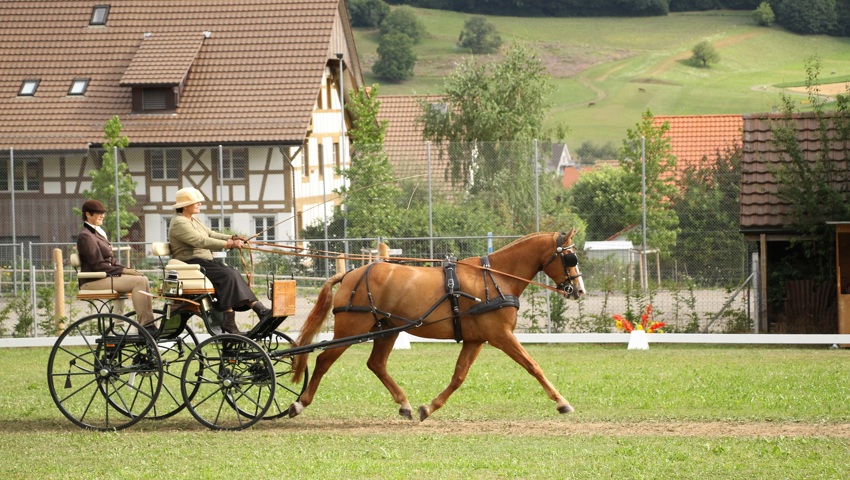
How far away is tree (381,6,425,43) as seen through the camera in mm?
98062

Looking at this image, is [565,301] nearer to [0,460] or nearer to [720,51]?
[0,460]

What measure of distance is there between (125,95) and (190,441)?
27.0 m

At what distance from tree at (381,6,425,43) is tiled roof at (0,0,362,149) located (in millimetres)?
60051

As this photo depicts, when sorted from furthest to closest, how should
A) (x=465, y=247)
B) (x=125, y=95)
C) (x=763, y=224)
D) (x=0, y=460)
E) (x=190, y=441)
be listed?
(x=125, y=95) → (x=465, y=247) → (x=763, y=224) → (x=190, y=441) → (x=0, y=460)

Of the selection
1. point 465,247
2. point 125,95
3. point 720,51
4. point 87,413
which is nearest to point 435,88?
point 720,51

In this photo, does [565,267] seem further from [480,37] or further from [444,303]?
[480,37]

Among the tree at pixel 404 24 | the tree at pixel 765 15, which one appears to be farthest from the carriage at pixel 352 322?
the tree at pixel 765 15

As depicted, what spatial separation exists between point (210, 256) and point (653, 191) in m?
12.3

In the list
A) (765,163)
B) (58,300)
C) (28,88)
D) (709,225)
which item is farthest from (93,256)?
(28,88)

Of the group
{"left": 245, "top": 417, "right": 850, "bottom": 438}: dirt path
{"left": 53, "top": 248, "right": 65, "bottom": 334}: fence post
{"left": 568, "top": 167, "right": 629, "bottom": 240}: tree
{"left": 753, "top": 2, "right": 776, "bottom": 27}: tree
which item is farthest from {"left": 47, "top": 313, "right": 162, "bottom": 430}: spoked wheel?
{"left": 753, "top": 2, "right": 776, "bottom": 27}: tree

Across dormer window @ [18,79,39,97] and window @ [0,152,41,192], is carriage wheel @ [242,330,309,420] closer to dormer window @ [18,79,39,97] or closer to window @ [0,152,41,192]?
window @ [0,152,41,192]

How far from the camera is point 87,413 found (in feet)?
40.3

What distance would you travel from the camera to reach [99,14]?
126 feet

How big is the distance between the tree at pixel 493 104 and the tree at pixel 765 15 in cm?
6245
